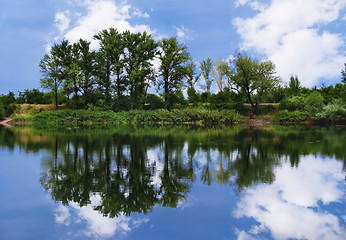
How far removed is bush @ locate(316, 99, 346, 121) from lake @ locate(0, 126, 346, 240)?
92.6ft

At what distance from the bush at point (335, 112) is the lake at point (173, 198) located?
28.2m

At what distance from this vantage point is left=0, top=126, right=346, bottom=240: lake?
417 centimetres

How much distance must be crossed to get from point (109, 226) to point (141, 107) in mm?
36334

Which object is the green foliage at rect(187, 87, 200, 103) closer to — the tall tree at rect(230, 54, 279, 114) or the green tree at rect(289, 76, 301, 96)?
the tall tree at rect(230, 54, 279, 114)

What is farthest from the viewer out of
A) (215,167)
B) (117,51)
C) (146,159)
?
(117,51)

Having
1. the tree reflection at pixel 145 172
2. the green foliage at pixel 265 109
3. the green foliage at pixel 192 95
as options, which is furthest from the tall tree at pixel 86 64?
the tree reflection at pixel 145 172

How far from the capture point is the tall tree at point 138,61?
1515 inches

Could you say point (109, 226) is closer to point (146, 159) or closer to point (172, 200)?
point (172, 200)

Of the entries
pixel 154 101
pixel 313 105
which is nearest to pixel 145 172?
pixel 154 101

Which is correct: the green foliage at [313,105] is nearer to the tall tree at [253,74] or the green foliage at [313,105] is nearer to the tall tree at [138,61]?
the tall tree at [253,74]

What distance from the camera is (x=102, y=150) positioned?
10.9 m

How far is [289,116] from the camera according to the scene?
3712 centimetres

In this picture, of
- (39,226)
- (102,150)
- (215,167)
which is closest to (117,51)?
(102,150)

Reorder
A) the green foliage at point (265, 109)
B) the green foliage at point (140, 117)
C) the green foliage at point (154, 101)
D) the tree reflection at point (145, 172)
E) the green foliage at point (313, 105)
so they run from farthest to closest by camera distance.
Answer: the green foliage at point (265, 109) → the green foliage at point (154, 101) → the green foliage at point (313, 105) → the green foliage at point (140, 117) → the tree reflection at point (145, 172)
